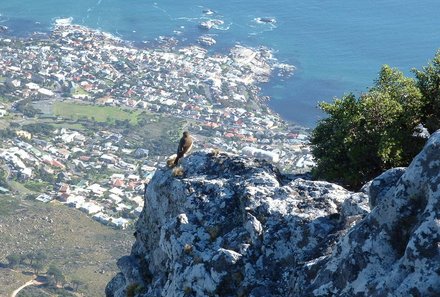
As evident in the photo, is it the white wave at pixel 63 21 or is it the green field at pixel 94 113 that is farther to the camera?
the white wave at pixel 63 21

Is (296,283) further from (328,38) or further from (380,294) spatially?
A: (328,38)

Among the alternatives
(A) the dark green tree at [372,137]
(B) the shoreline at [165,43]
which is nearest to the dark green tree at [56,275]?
(A) the dark green tree at [372,137]

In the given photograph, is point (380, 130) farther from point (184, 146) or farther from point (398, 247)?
point (398, 247)

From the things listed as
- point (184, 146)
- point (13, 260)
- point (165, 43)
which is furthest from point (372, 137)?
point (165, 43)

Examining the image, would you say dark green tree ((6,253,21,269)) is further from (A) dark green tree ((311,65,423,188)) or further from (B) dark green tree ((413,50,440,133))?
(B) dark green tree ((413,50,440,133))

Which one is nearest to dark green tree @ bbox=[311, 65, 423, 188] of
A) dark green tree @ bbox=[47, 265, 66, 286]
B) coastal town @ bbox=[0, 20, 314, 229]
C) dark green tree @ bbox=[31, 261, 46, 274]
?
dark green tree @ bbox=[47, 265, 66, 286]

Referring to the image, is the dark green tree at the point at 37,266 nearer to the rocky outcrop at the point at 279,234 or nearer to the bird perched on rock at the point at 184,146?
the rocky outcrop at the point at 279,234
